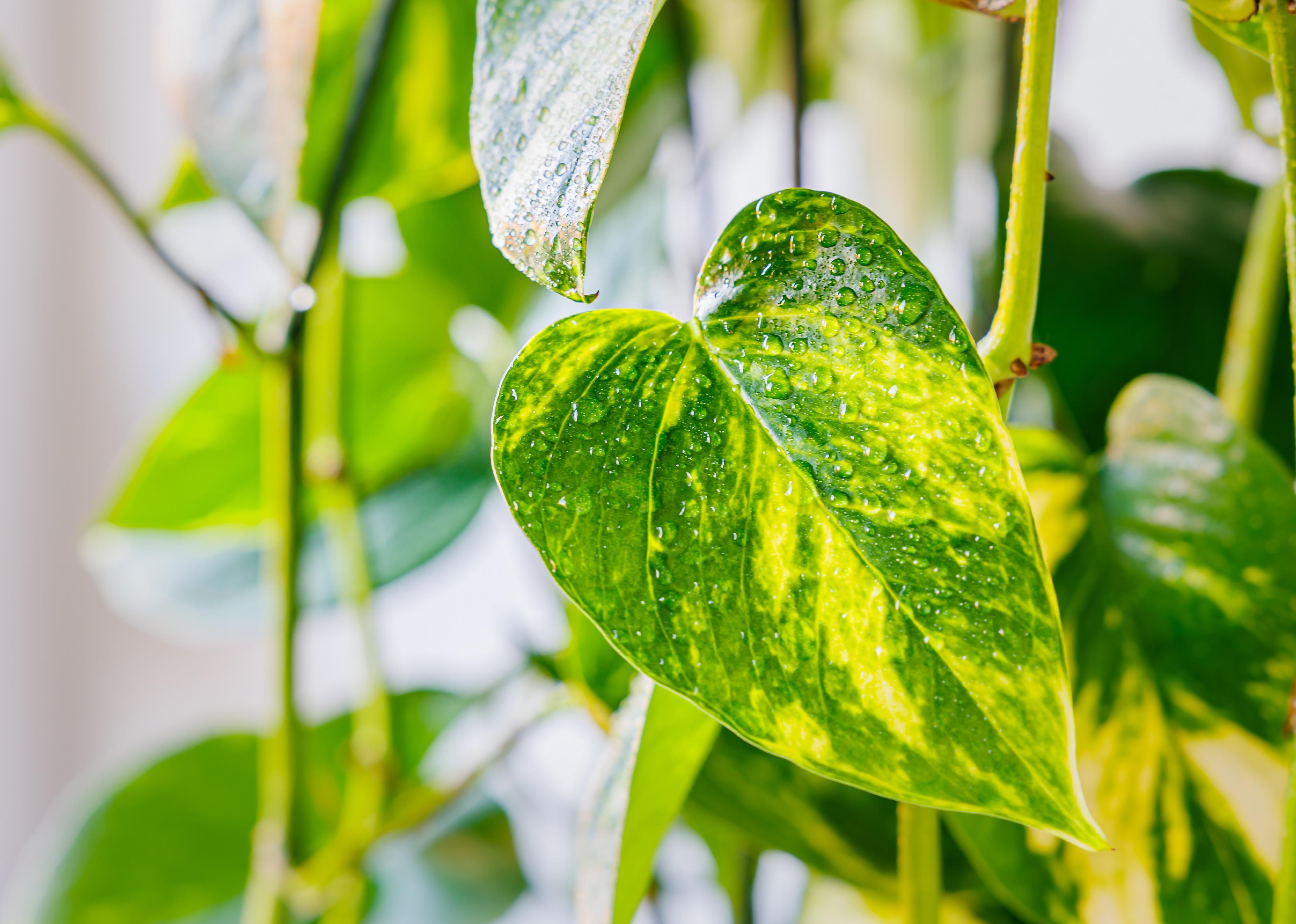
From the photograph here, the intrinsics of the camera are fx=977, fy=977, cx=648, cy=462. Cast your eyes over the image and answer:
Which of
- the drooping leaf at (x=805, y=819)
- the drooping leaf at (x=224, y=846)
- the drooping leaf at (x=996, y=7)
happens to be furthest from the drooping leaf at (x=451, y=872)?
the drooping leaf at (x=996, y=7)

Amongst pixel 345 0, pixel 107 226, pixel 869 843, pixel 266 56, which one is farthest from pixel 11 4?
pixel 869 843

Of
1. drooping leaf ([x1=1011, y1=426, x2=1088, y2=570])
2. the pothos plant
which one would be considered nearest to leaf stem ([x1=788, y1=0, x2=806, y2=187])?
the pothos plant

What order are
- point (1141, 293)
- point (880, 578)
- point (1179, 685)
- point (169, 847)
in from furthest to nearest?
point (169, 847), point (1141, 293), point (1179, 685), point (880, 578)

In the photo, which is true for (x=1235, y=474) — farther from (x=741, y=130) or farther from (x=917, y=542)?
(x=741, y=130)

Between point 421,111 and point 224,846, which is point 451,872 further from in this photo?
point 421,111

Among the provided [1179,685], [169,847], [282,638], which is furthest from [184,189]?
[1179,685]

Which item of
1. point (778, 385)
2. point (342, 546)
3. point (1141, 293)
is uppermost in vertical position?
point (778, 385)
